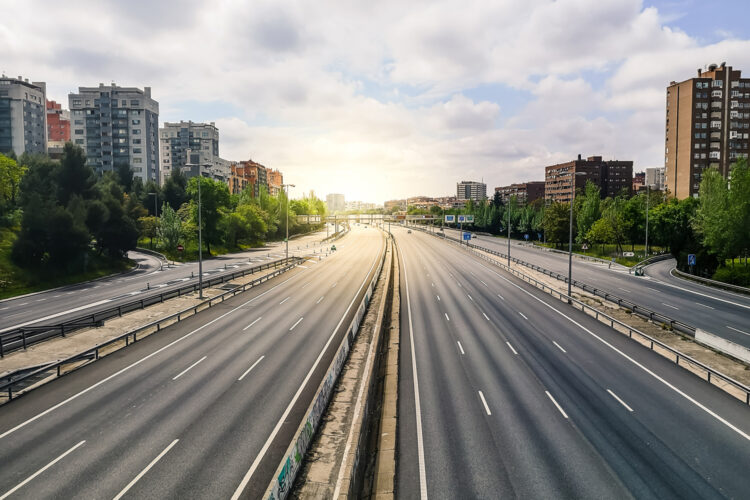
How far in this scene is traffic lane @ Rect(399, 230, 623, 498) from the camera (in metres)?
11.9

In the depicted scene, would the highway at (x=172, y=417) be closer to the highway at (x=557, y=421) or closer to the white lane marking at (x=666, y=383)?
the highway at (x=557, y=421)

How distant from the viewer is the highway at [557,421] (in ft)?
39.5

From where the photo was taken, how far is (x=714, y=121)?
106m

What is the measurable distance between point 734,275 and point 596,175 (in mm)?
147920

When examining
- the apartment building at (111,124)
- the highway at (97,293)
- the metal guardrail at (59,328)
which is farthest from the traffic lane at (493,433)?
the apartment building at (111,124)

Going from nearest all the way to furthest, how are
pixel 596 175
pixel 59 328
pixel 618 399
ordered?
pixel 618 399
pixel 59 328
pixel 596 175

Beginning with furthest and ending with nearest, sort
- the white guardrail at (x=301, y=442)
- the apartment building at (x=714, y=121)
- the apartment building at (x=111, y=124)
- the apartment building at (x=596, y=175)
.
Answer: the apartment building at (x=596, y=175) < the apartment building at (x=111, y=124) < the apartment building at (x=714, y=121) < the white guardrail at (x=301, y=442)

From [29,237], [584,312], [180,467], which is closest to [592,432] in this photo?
[180,467]

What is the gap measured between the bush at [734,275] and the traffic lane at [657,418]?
1295 inches

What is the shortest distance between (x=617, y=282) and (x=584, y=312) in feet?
66.7

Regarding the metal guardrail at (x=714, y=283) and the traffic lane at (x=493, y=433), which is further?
the metal guardrail at (x=714, y=283)

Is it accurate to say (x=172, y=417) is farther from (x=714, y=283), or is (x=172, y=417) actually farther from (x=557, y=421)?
(x=714, y=283)

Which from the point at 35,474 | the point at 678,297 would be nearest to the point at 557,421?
the point at 35,474

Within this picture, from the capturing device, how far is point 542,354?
23.2m
